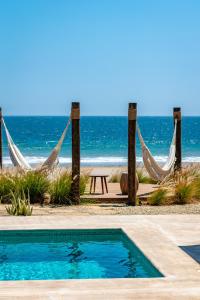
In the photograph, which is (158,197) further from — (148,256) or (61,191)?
(148,256)

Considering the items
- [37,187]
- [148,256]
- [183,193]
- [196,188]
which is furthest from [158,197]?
[148,256]

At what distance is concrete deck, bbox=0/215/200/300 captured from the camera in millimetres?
4477

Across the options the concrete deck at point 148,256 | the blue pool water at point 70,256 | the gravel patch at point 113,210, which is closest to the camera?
the concrete deck at point 148,256

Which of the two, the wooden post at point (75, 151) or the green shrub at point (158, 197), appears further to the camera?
the green shrub at point (158, 197)

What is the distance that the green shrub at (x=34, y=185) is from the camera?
32.1 ft

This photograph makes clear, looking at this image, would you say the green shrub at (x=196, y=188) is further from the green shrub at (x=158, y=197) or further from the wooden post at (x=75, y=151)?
the wooden post at (x=75, y=151)

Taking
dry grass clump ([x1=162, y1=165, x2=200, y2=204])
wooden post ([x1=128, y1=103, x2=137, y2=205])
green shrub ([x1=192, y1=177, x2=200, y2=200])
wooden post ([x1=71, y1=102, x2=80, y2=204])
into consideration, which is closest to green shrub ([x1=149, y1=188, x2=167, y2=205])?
dry grass clump ([x1=162, y1=165, x2=200, y2=204])

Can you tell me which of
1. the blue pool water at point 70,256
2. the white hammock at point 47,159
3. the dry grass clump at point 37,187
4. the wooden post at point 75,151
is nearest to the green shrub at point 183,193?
the wooden post at point 75,151

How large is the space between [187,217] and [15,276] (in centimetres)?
326

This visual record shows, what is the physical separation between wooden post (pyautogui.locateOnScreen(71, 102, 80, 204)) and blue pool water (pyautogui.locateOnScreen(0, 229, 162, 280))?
2554mm

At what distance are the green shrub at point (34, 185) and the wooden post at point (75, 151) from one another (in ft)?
1.66

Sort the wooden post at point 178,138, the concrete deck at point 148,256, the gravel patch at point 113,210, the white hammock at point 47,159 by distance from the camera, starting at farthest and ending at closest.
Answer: the wooden post at point 178,138
the white hammock at point 47,159
the gravel patch at point 113,210
the concrete deck at point 148,256

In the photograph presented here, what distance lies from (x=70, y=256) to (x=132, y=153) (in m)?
3.54

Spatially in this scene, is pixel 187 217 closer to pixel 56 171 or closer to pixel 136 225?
pixel 136 225
